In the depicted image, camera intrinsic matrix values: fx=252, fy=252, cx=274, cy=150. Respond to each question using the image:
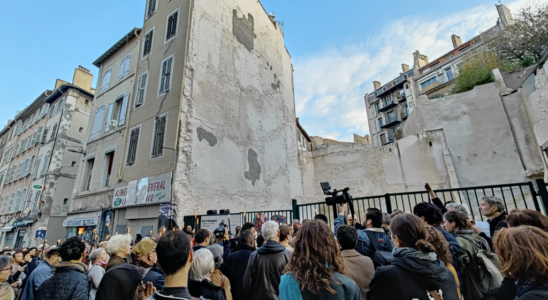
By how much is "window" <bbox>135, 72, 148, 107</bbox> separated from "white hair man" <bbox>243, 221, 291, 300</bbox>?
40.3ft

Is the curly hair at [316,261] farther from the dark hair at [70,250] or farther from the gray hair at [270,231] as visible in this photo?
the dark hair at [70,250]

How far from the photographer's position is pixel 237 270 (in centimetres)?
326

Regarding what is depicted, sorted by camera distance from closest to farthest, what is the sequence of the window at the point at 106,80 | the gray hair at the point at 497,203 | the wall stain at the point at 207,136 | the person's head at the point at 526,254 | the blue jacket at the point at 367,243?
the person's head at the point at 526,254 < the blue jacket at the point at 367,243 < the gray hair at the point at 497,203 < the wall stain at the point at 207,136 < the window at the point at 106,80

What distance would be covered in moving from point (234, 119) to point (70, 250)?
10800 mm

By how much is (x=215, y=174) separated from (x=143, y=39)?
9338 millimetres

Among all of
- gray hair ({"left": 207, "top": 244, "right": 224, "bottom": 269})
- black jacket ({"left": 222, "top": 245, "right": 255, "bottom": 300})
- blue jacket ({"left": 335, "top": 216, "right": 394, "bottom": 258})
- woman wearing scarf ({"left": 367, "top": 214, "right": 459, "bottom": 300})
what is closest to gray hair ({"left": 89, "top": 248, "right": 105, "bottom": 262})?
gray hair ({"left": 207, "top": 244, "right": 224, "bottom": 269})

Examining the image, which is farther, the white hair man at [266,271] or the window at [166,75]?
the window at [166,75]

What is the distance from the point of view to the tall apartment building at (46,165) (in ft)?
55.5

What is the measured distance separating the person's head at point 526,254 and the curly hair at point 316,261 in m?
1.02

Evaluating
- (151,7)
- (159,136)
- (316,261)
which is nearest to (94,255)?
(316,261)

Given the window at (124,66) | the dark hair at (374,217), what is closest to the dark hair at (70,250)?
the dark hair at (374,217)

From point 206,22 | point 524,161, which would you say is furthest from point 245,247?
point 524,161

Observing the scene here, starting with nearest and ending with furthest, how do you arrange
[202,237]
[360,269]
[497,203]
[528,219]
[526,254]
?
[526,254]
[528,219]
[360,269]
[497,203]
[202,237]

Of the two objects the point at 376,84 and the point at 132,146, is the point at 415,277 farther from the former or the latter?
the point at 376,84
